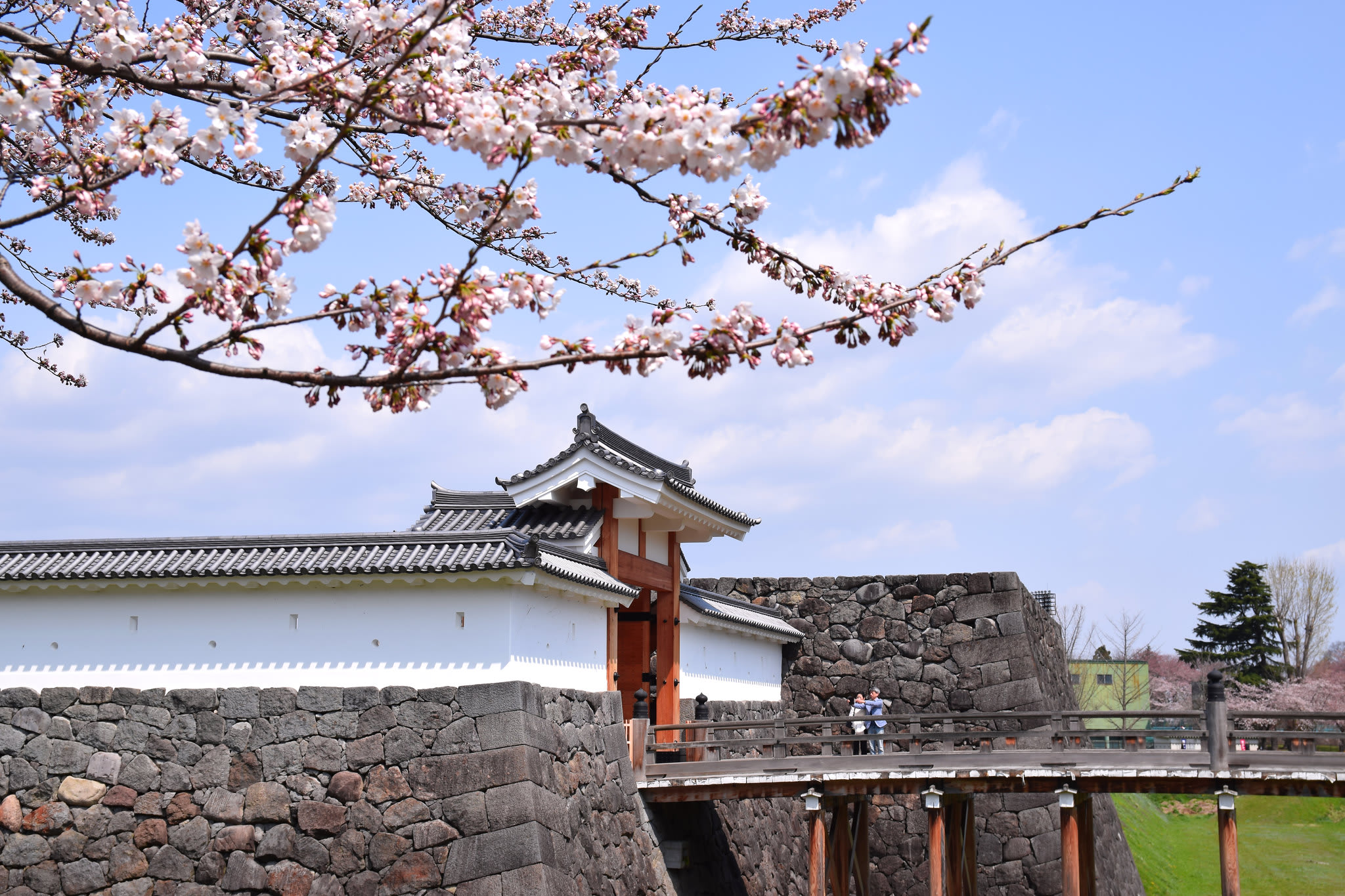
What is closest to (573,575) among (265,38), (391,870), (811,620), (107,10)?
(391,870)

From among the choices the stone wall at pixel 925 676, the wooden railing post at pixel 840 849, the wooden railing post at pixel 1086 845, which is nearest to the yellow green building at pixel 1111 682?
the stone wall at pixel 925 676

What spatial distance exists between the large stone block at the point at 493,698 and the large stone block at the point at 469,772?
34 centimetres

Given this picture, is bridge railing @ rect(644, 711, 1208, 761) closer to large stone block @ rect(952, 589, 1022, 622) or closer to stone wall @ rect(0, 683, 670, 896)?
large stone block @ rect(952, 589, 1022, 622)

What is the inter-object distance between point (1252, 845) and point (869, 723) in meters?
12.6

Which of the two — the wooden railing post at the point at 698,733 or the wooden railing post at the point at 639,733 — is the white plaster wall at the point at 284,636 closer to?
the wooden railing post at the point at 639,733

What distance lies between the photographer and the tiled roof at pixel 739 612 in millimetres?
15219

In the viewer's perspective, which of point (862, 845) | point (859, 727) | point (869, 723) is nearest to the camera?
point (862, 845)

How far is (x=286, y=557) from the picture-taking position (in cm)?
1033

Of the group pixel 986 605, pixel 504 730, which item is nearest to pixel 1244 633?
pixel 986 605

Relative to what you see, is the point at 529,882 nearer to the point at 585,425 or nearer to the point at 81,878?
the point at 81,878

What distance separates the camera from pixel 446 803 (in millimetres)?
9539

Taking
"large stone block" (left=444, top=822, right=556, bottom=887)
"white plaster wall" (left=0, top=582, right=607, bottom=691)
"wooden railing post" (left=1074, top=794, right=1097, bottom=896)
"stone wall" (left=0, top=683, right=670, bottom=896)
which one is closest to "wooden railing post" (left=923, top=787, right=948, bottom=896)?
"wooden railing post" (left=1074, top=794, right=1097, bottom=896)

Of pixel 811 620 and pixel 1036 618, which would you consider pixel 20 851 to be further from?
pixel 1036 618

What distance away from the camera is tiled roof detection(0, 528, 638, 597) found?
9.84 m
